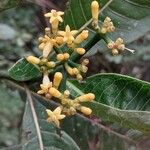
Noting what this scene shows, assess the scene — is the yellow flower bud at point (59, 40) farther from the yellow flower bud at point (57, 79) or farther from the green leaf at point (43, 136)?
the green leaf at point (43, 136)

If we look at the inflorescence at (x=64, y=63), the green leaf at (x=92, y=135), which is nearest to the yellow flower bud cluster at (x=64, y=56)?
the inflorescence at (x=64, y=63)

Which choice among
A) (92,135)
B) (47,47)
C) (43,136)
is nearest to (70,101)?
(47,47)

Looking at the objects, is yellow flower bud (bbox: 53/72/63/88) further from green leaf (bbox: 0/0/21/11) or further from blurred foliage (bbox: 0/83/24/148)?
blurred foliage (bbox: 0/83/24/148)

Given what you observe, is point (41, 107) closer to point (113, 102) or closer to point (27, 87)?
point (27, 87)

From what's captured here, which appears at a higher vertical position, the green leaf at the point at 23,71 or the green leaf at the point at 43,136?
the green leaf at the point at 23,71

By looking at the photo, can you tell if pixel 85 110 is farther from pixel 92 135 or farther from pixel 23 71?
pixel 92 135

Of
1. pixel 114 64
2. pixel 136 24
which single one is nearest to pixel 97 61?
pixel 114 64
